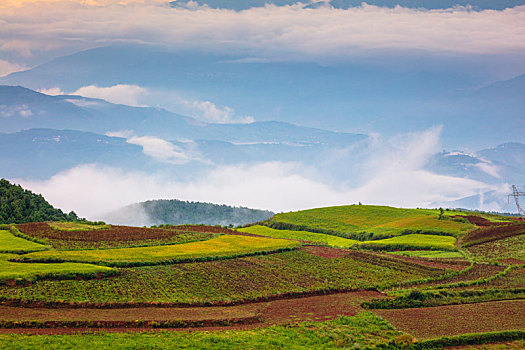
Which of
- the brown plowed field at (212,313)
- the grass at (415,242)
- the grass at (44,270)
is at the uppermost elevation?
the grass at (415,242)

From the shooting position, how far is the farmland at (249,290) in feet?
119

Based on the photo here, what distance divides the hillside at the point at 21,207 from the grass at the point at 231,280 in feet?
210

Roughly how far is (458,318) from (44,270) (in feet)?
112

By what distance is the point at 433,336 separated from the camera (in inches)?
1447

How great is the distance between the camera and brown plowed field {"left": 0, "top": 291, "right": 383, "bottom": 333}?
38.3 metres

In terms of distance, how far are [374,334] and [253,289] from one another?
14.0 m

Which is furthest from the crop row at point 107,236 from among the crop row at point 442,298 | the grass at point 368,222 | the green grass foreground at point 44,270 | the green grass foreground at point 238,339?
the crop row at point 442,298

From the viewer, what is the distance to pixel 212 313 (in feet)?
133

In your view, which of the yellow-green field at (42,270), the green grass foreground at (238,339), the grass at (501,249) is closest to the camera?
the green grass foreground at (238,339)

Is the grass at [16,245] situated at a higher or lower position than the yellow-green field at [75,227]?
lower

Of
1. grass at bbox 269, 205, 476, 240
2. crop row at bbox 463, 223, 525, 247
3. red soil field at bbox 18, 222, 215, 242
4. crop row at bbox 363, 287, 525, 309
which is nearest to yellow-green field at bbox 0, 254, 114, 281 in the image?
red soil field at bbox 18, 222, 215, 242

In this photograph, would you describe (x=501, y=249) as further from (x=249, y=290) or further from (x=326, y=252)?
(x=249, y=290)

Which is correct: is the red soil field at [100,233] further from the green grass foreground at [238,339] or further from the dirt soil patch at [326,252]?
the green grass foreground at [238,339]

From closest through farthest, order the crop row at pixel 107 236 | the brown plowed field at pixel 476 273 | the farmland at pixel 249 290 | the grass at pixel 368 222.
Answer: the farmland at pixel 249 290 → the brown plowed field at pixel 476 273 → the crop row at pixel 107 236 → the grass at pixel 368 222
